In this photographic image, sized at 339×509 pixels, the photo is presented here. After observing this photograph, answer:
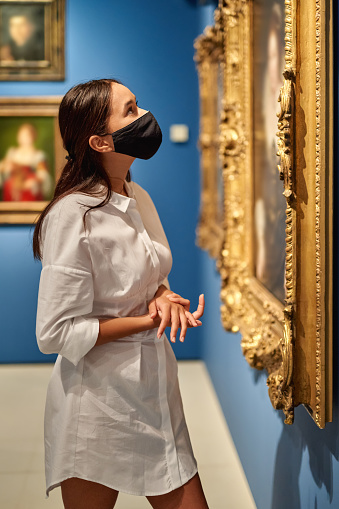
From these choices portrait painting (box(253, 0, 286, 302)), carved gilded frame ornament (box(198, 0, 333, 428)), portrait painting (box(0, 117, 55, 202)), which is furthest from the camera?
portrait painting (box(0, 117, 55, 202))

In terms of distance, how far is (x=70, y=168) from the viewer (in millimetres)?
1757

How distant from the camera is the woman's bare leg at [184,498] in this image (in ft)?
5.81

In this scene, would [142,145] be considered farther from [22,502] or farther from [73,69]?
[73,69]

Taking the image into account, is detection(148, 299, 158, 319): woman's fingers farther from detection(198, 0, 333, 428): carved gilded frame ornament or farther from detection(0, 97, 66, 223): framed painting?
detection(0, 97, 66, 223): framed painting

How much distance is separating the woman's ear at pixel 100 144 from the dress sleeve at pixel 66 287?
0.16m

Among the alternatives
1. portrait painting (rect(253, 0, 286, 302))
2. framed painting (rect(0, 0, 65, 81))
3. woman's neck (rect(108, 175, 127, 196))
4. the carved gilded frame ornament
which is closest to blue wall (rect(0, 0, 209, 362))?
framed painting (rect(0, 0, 65, 81))

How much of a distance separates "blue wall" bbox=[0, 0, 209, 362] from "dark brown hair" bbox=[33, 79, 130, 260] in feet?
11.8

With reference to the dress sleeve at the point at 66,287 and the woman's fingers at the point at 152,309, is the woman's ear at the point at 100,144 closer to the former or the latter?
the dress sleeve at the point at 66,287

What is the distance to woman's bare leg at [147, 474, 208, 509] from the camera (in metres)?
1.77

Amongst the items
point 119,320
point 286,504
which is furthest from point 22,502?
point 119,320

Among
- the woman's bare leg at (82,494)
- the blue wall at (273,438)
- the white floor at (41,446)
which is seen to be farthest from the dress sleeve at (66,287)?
the white floor at (41,446)

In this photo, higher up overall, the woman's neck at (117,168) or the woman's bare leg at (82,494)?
the woman's neck at (117,168)

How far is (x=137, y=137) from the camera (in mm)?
1711

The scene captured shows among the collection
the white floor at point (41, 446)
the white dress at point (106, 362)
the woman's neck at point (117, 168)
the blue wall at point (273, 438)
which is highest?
the woman's neck at point (117, 168)
